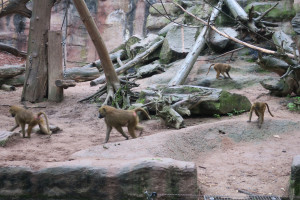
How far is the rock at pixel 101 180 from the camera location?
519 cm

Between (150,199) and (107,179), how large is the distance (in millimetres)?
787

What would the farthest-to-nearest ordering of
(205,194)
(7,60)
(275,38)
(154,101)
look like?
(7,60) → (275,38) → (154,101) → (205,194)

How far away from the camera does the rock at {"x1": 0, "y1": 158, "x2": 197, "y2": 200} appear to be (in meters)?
5.19

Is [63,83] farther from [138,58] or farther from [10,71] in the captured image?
[138,58]

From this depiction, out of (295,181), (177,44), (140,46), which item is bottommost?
(295,181)

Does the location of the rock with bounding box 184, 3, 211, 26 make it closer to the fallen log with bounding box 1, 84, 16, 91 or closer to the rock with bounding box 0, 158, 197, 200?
the fallen log with bounding box 1, 84, 16, 91

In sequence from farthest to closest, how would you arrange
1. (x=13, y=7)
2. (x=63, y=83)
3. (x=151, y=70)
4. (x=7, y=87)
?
(x=151, y=70) < (x=7, y=87) < (x=63, y=83) < (x=13, y=7)

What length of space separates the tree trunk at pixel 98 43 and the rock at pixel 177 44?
4760mm

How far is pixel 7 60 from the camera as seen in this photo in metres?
21.6

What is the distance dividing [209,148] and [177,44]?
8.82m

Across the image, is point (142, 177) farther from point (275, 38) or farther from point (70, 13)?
point (70, 13)

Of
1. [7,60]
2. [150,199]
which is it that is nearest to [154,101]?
[150,199]

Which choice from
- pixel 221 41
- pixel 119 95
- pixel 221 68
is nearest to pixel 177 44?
pixel 221 41

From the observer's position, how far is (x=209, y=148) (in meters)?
7.61
